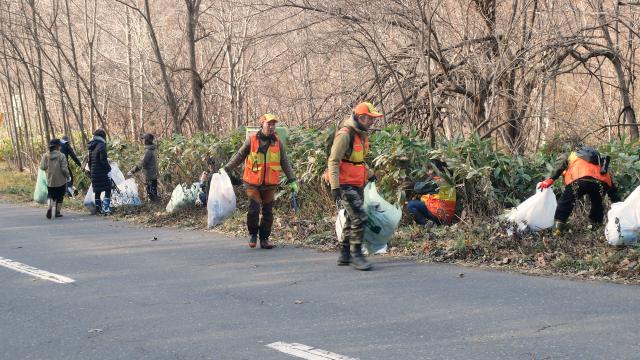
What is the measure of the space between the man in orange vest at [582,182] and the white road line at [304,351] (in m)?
4.74

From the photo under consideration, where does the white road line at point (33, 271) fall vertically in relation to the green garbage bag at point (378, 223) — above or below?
below

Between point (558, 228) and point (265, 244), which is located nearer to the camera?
point (558, 228)

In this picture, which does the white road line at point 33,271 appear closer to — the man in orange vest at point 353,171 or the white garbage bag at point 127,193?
the man in orange vest at point 353,171

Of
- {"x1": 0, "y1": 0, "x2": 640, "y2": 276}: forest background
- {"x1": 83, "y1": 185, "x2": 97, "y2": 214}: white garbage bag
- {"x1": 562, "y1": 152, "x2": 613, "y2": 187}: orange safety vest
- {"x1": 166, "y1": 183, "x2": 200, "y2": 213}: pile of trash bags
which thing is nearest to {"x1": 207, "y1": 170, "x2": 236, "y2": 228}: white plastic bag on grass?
{"x1": 0, "y1": 0, "x2": 640, "y2": 276}: forest background

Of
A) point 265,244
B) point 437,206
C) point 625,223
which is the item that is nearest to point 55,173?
point 265,244

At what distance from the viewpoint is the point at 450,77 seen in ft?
49.7

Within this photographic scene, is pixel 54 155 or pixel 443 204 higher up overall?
pixel 54 155

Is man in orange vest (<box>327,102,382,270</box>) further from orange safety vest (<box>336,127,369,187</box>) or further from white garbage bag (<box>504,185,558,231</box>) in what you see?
white garbage bag (<box>504,185,558,231</box>)

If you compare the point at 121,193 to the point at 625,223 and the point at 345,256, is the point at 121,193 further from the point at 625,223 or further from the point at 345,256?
the point at 625,223

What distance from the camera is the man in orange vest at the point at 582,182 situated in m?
9.29

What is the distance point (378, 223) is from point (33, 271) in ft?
13.6

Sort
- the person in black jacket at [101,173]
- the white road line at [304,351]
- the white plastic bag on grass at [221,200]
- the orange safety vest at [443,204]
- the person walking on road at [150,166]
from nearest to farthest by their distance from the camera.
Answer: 1. the white road line at [304,351]
2. the orange safety vest at [443,204]
3. the white plastic bag on grass at [221,200]
4. the person in black jacket at [101,173]
5. the person walking on road at [150,166]

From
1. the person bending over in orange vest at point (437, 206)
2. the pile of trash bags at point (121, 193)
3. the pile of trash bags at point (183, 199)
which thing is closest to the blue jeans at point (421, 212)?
the person bending over in orange vest at point (437, 206)

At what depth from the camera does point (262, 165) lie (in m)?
10.5
